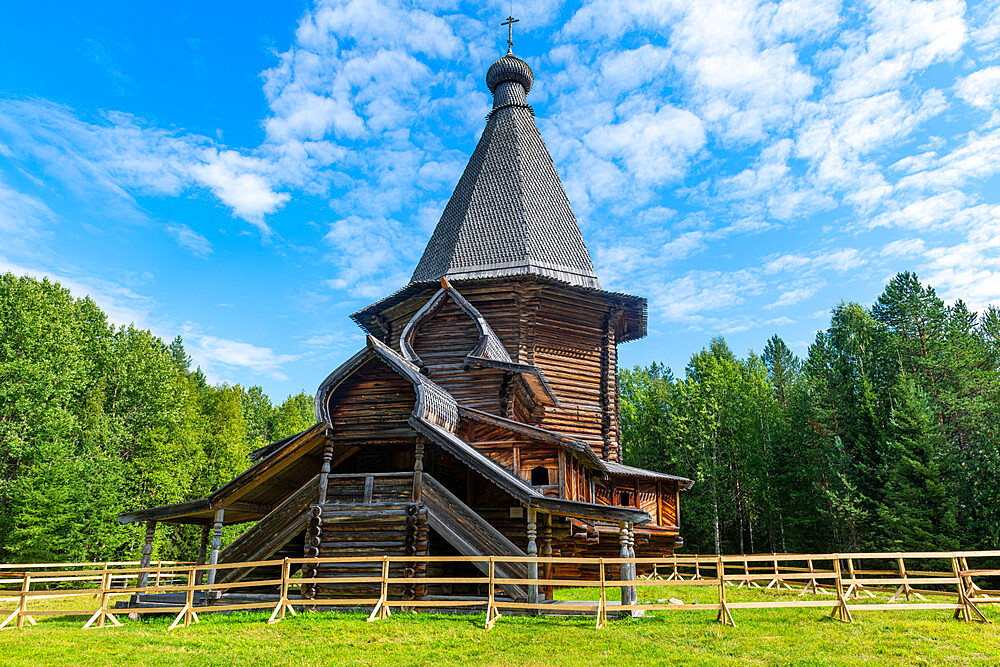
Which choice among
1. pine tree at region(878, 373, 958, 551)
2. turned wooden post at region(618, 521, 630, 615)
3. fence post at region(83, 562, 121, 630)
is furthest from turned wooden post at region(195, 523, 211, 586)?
pine tree at region(878, 373, 958, 551)

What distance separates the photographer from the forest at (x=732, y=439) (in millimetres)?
24750

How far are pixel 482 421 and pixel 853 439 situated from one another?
2171 centimetres

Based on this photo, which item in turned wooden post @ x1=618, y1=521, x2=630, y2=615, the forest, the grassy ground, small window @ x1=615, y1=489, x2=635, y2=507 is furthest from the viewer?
the forest

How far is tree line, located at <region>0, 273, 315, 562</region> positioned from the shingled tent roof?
1691 cm

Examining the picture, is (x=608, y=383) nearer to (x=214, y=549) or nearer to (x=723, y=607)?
(x=723, y=607)

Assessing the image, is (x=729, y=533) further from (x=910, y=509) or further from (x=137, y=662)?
(x=137, y=662)

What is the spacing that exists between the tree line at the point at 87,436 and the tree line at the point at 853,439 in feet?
85.9

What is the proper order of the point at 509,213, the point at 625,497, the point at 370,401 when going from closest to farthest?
the point at 370,401 < the point at 625,497 < the point at 509,213

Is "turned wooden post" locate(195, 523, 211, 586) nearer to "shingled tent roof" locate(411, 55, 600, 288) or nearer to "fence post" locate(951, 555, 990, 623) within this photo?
"shingled tent roof" locate(411, 55, 600, 288)

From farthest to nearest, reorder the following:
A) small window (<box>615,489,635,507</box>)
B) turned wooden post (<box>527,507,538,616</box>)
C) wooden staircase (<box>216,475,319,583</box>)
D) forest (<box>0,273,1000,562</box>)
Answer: forest (<box>0,273,1000,562</box>), small window (<box>615,489,635,507</box>), wooden staircase (<box>216,475,319,583</box>), turned wooden post (<box>527,507,538,616</box>)

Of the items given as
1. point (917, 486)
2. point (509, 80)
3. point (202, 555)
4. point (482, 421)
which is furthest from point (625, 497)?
point (509, 80)

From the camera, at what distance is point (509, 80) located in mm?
28719

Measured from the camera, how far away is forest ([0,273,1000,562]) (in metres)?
24.8

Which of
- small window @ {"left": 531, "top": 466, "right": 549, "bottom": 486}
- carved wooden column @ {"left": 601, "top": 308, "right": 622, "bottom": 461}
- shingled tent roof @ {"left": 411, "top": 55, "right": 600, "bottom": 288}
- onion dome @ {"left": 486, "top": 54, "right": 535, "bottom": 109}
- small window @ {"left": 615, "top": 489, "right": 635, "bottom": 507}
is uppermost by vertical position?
onion dome @ {"left": 486, "top": 54, "right": 535, "bottom": 109}
